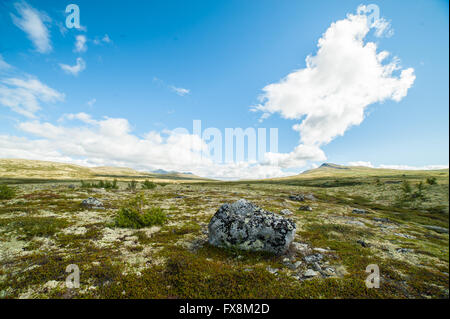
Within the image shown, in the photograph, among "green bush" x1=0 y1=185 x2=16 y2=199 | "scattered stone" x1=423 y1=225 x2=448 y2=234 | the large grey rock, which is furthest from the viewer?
"green bush" x1=0 y1=185 x2=16 y2=199

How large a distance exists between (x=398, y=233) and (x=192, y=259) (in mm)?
18706

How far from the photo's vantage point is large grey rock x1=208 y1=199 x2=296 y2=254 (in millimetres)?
10859

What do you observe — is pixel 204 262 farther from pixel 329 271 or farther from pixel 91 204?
pixel 91 204

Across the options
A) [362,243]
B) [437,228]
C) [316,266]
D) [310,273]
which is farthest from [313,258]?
[437,228]

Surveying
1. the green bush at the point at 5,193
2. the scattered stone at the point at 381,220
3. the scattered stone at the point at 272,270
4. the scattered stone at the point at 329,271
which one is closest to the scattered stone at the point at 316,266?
the scattered stone at the point at 329,271

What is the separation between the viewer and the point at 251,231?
36.7 ft

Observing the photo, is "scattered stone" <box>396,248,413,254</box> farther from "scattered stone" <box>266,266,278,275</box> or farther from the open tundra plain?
"scattered stone" <box>266,266,278,275</box>

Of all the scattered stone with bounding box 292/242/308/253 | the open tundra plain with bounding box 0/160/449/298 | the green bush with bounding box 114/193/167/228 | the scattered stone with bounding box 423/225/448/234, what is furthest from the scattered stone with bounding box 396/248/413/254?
the green bush with bounding box 114/193/167/228

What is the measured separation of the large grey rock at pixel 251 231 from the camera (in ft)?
35.6

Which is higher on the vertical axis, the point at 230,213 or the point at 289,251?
the point at 230,213

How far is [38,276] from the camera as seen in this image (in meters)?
7.70

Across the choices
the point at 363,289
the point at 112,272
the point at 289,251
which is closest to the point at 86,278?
the point at 112,272

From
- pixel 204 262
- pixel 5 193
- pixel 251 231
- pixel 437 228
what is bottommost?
pixel 437 228
